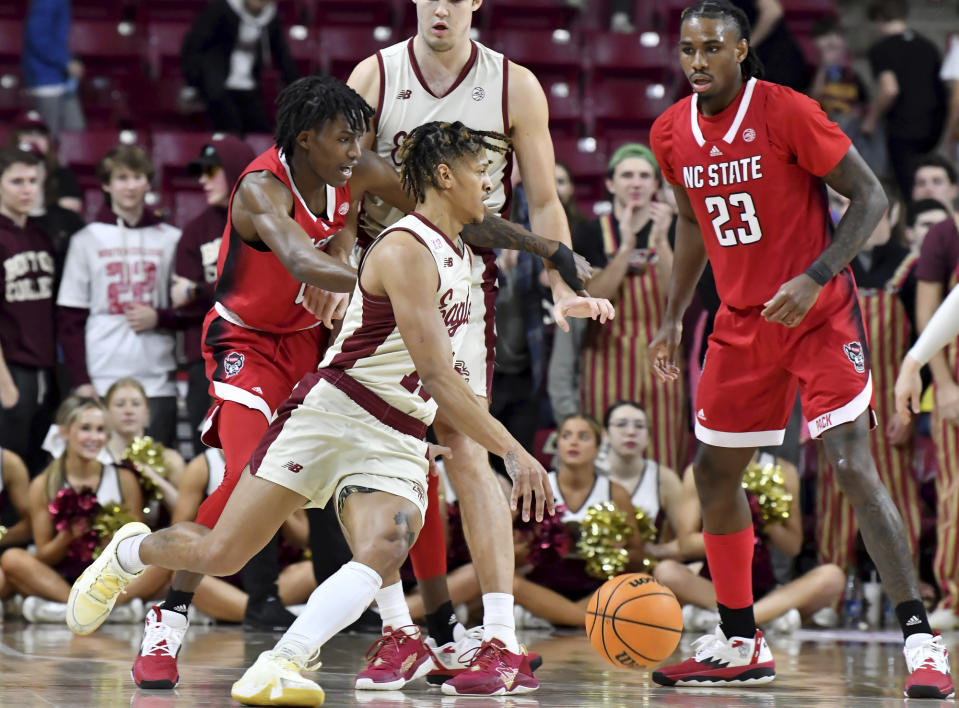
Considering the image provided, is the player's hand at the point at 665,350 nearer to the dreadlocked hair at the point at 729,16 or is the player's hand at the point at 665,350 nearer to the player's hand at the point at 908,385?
the player's hand at the point at 908,385

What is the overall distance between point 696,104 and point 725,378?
3.31 feet

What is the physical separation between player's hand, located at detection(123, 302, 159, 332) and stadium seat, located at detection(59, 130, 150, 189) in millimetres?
2795

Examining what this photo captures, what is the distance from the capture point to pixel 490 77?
17.7 ft

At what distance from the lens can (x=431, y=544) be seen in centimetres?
542

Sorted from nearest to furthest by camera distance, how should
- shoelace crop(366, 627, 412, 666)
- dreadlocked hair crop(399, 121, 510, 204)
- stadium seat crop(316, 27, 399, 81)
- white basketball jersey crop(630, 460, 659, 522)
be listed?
1. dreadlocked hair crop(399, 121, 510, 204)
2. shoelace crop(366, 627, 412, 666)
3. white basketball jersey crop(630, 460, 659, 522)
4. stadium seat crop(316, 27, 399, 81)

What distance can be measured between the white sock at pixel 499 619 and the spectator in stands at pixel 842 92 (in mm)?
6658

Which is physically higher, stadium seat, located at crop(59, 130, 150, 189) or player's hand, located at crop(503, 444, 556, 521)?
stadium seat, located at crop(59, 130, 150, 189)

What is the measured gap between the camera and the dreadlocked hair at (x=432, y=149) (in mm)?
4645

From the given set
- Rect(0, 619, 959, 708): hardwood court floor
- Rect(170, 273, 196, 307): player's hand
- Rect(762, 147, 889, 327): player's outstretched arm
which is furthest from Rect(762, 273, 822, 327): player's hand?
Rect(170, 273, 196, 307): player's hand

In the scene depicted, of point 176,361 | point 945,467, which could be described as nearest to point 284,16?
point 176,361

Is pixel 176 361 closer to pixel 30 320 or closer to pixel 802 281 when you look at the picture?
pixel 30 320

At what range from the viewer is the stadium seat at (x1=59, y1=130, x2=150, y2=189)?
35.4 feet

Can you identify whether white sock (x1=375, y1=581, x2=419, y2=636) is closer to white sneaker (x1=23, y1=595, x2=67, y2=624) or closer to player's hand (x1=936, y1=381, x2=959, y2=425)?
white sneaker (x1=23, y1=595, x2=67, y2=624)

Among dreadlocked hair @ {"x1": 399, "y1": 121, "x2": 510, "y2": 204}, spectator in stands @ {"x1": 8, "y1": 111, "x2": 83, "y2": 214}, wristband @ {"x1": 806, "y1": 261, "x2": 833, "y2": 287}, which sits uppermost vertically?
spectator in stands @ {"x1": 8, "y1": 111, "x2": 83, "y2": 214}
